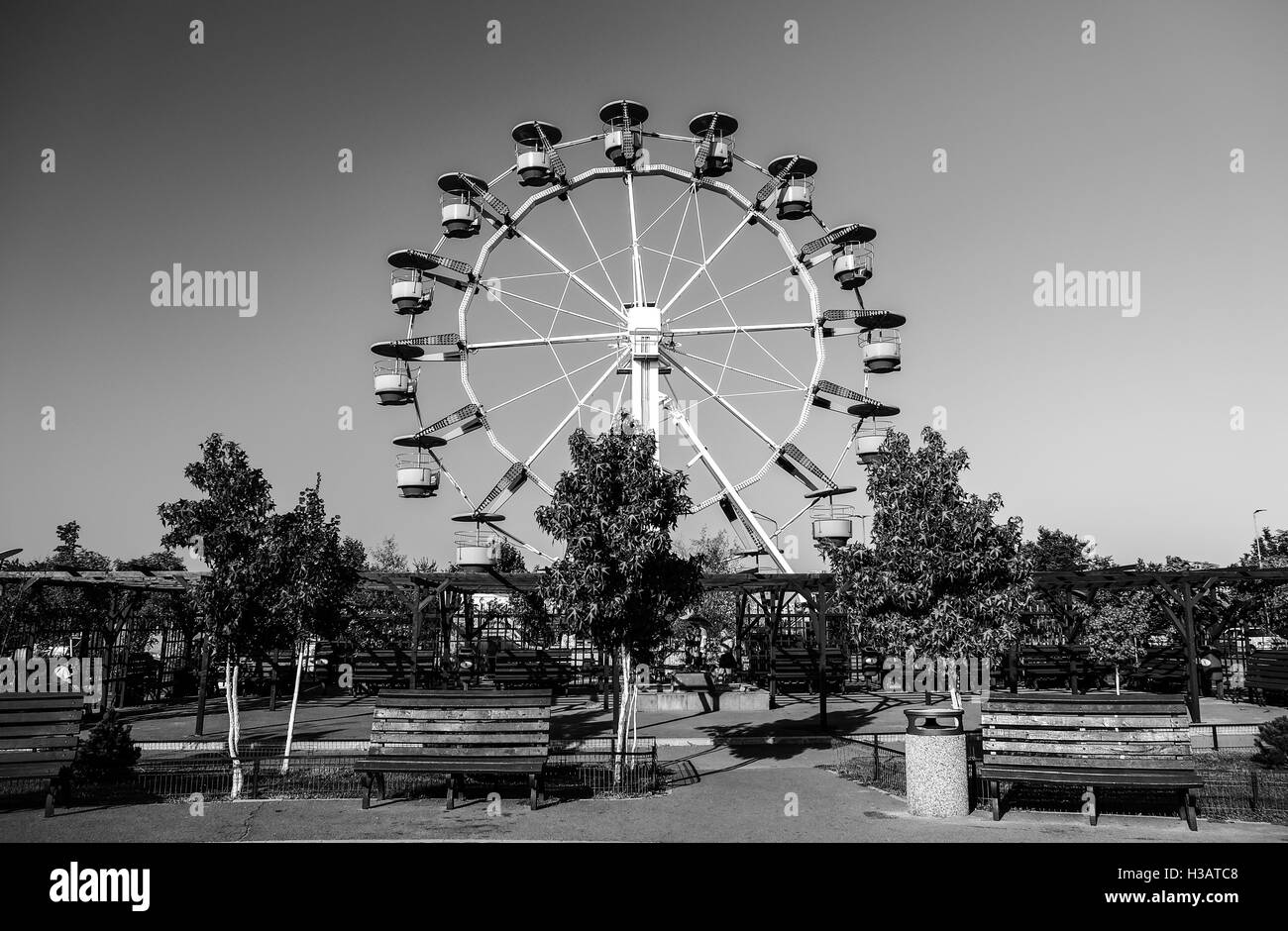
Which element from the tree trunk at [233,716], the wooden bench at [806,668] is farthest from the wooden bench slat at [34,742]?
the wooden bench at [806,668]

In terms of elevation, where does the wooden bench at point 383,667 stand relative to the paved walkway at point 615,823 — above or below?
below

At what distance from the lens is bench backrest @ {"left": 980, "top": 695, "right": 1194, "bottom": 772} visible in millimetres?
9945

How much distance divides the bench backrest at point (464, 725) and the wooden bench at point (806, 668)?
16081mm

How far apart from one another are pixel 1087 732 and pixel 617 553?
6160mm

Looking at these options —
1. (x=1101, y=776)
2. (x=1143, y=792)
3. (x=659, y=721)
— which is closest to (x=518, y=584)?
(x=659, y=721)

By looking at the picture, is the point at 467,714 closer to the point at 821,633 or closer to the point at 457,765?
the point at 457,765

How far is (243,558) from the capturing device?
40.4ft

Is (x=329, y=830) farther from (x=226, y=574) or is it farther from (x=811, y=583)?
(x=811, y=583)

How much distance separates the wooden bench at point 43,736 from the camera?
34.1ft

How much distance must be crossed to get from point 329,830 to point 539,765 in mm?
2439

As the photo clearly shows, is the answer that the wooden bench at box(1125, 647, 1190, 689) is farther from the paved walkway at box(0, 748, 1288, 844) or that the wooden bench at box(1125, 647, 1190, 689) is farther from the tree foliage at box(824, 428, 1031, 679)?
the paved walkway at box(0, 748, 1288, 844)

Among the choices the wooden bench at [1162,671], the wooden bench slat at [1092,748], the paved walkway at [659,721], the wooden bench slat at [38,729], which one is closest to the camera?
the wooden bench slat at [1092,748]

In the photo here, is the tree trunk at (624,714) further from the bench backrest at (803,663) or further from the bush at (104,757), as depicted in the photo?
the bench backrest at (803,663)

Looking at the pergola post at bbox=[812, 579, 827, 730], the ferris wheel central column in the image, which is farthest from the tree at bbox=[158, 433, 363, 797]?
the ferris wheel central column
